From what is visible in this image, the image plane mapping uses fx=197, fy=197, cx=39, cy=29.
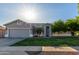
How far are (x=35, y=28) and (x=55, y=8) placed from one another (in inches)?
50.4

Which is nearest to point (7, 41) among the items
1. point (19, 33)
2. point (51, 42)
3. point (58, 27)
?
point (19, 33)

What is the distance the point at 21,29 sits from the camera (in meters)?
8.22

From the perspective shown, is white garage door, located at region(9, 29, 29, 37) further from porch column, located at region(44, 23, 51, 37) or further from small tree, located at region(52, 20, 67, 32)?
small tree, located at region(52, 20, 67, 32)

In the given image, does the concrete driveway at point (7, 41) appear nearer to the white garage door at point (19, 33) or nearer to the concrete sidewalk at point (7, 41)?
the concrete sidewalk at point (7, 41)

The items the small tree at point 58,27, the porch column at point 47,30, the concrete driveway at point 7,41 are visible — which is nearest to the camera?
the porch column at point 47,30

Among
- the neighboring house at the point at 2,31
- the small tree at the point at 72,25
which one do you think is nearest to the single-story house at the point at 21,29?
the neighboring house at the point at 2,31

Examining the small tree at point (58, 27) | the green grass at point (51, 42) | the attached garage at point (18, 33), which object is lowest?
the green grass at point (51, 42)

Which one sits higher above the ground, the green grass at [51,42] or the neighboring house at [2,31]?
the neighboring house at [2,31]

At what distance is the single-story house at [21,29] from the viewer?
759cm

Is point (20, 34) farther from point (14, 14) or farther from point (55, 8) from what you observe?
point (55, 8)

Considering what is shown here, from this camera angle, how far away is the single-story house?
24.9 ft

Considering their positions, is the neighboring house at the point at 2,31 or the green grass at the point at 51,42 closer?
the neighboring house at the point at 2,31
